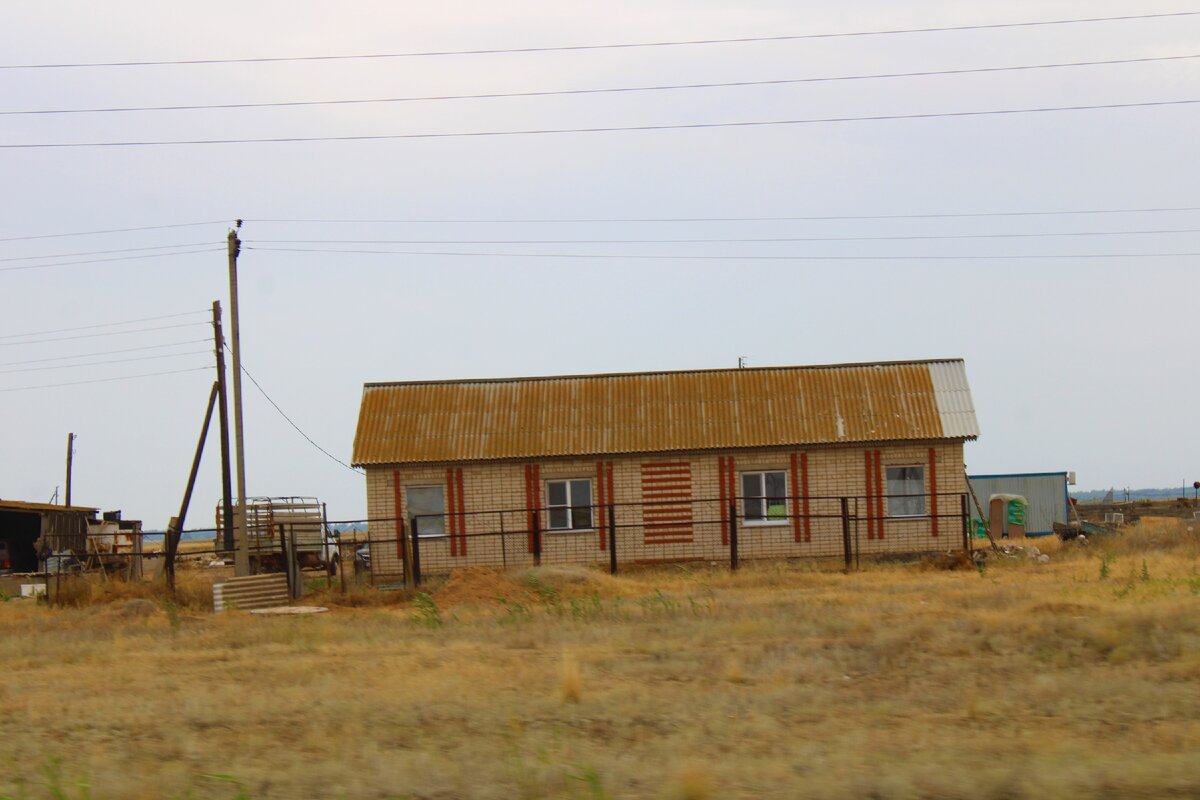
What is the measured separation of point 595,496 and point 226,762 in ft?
64.4

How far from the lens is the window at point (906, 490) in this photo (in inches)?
1096

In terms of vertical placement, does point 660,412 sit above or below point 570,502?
above

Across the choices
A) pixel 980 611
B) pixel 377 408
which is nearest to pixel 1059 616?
pixel 980 611

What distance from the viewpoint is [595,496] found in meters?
28.2

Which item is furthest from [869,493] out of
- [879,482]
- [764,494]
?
[764,494]

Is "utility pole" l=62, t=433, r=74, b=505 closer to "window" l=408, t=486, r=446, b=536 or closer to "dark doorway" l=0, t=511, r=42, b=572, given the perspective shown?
"dark doorway" l=0, t=511, r=42, b=572

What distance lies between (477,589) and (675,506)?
24.2 ft

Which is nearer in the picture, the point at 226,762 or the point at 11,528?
the point at 226,762

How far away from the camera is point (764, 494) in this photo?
2809 cm

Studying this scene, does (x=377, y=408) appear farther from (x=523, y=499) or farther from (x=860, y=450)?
(x=860, y=450)

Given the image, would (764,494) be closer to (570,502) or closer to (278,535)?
(570,502)

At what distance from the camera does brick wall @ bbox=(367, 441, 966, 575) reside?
2770cm

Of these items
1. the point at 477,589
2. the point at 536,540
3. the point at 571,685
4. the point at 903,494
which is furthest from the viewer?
the point at 903,494

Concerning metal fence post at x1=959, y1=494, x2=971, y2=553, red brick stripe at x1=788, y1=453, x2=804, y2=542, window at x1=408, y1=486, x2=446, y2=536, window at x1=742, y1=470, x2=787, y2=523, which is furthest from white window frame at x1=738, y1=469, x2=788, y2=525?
window at x1=408, y1=486, x2=446, y2=536
